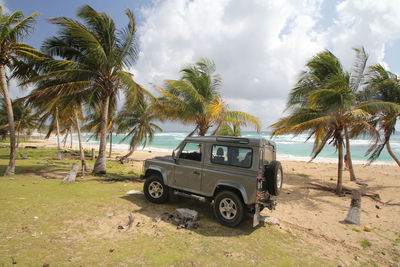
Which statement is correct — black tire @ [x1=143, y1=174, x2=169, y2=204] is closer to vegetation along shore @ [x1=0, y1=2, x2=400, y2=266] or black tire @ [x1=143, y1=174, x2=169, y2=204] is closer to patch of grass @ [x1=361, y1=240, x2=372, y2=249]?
vegetation along shore @ [x1=0, y1=2, x2=400, y2=266]

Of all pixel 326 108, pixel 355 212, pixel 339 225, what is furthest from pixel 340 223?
pixel 326 108

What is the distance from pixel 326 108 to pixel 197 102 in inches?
245

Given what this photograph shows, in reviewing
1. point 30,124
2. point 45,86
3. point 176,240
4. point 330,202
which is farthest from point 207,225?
point 30,124

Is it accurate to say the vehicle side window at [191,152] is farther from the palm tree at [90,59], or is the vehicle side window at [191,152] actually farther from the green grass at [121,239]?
the palm tree at [90,59]

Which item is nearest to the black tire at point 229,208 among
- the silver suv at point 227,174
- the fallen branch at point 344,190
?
the silver suv at point 227,174

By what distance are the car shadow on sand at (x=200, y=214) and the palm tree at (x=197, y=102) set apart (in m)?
→ 4.82

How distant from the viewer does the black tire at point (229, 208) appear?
194 inches

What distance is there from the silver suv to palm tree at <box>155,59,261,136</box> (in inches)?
194

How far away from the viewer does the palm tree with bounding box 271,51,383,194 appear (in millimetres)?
9117

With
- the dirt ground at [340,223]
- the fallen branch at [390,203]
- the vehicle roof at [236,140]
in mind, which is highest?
the vehicle roof at [236,140]

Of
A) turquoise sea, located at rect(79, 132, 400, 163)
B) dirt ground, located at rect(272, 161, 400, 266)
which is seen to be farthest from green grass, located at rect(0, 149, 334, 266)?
turquoise sea, located at rect(79, 132, 400, 163)

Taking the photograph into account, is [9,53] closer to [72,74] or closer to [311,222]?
[72,74]

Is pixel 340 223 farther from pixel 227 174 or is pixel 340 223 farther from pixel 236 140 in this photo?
pixel 236 140

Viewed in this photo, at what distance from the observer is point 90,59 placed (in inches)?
379
